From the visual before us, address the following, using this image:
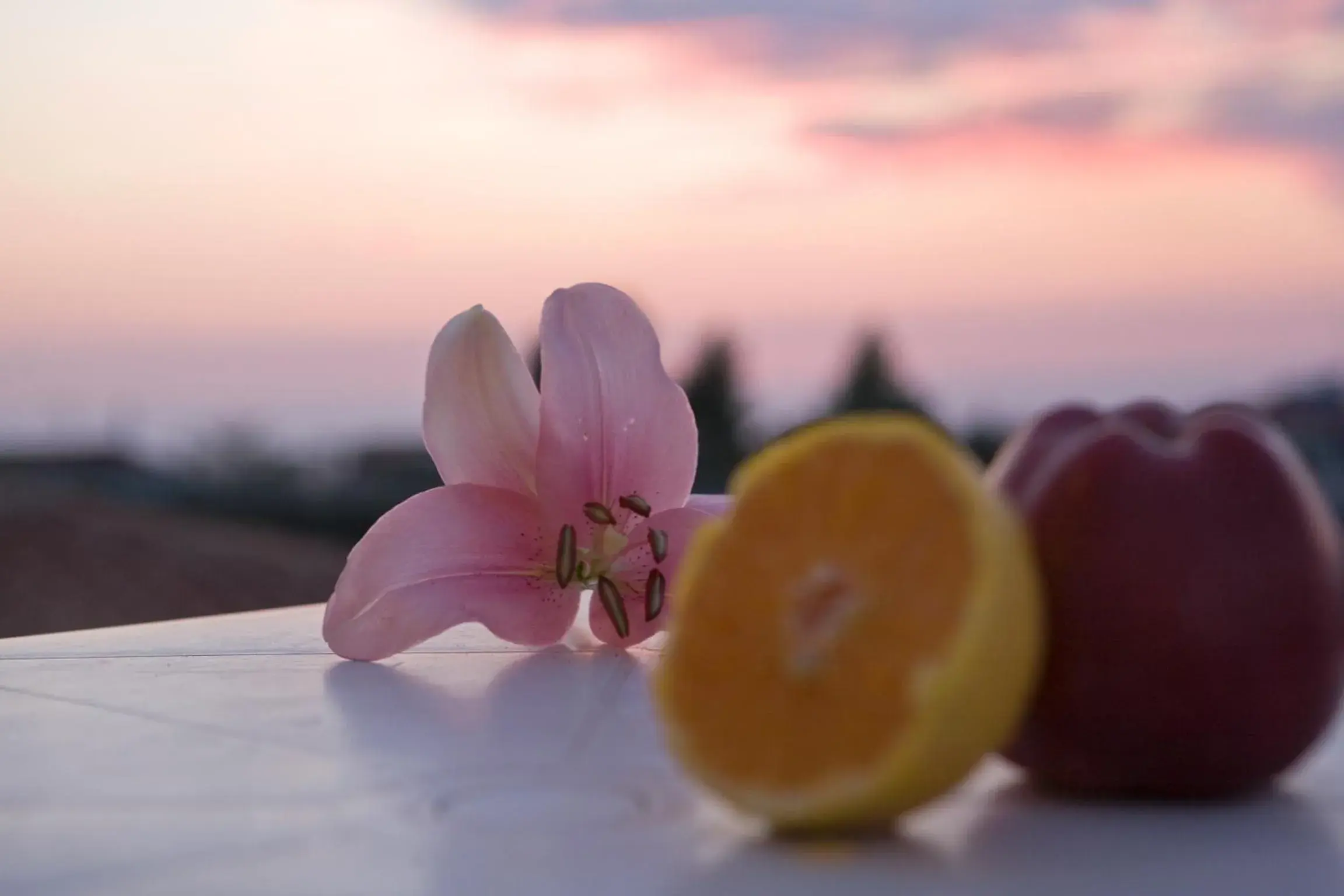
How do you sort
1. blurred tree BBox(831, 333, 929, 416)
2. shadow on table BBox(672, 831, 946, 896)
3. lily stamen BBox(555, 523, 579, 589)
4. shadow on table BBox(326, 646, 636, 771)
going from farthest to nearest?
1. blurred tree BBox(831, 333, 929, 416)
2. lily stamen BBox(555, 523, 579, 589)
3. shadow on table BBox(326, 646, 636, 771)
4. shadow on table BBox(672, 831, 946, 896)

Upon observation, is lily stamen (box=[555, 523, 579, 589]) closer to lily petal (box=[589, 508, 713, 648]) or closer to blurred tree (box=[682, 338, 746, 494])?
lily petal (box=[589, 508, 713, 648])

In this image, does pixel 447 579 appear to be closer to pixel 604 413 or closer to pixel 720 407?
pixel 604 413

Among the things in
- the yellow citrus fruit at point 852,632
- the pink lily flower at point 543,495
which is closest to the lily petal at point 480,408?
the pink lily flower at point 543,495

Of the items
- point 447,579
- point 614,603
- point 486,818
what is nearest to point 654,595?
point 614,603

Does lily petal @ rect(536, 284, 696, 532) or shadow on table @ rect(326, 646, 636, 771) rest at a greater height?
lily petal @ rect(536, 284, 696, 532)

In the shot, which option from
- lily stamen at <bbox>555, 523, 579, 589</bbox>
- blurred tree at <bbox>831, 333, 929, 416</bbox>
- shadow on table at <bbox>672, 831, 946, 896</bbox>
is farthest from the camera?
blurred tree at <bbox>831, 333, 929, 416</bbox>

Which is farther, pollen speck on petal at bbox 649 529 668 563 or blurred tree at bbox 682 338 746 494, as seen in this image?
blurred tree at bbox 682 338 746 494

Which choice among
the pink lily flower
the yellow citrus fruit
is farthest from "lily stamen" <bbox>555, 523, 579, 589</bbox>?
the yellow citrus fruit

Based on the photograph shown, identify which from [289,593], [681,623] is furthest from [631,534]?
[289,593]

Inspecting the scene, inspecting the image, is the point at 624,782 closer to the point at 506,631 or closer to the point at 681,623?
the point at 681,623
